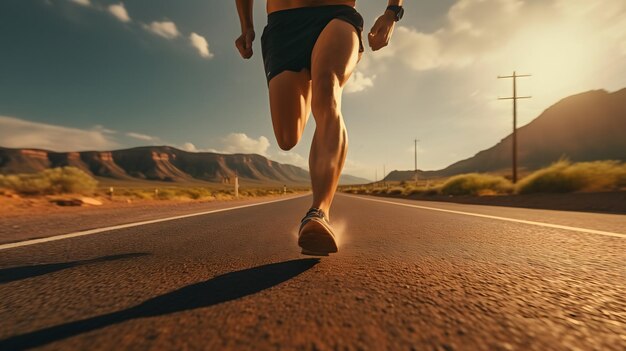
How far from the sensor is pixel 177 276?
1.12 m

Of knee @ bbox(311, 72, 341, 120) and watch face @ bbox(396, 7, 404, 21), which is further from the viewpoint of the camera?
watch face @ bbox(396, 7, 404, 21)

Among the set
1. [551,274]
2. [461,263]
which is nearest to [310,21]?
[461,263]

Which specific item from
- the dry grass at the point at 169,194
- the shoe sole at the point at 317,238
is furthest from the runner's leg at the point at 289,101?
the dry grass at the point at 169,194

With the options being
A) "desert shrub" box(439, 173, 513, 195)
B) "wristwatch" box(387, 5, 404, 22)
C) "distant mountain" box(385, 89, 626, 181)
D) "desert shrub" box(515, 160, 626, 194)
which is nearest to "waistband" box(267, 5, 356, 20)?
"wristwatch" box(387, 5, 404, 22)

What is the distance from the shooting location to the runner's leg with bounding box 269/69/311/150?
235 cm

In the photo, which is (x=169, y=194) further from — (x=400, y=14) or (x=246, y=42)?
(x=400, y=14)

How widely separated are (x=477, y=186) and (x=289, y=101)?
59.8 ft

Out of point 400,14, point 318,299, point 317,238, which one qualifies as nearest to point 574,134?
point 400,14

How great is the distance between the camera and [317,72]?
1943 mm

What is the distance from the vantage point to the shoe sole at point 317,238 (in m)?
1.29

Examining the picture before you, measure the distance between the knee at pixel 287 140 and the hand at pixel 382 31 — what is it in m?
0.96

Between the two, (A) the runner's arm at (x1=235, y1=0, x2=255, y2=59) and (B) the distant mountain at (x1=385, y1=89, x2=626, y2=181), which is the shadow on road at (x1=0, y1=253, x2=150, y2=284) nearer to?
(A) the runner's arm at (x1=235, y1=0, x2=255, y2=59)

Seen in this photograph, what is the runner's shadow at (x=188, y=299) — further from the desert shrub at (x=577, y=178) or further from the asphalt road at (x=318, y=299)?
the desert shrub at (x=577, y=178)

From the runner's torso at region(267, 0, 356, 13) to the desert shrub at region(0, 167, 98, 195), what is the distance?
45.5 feet
